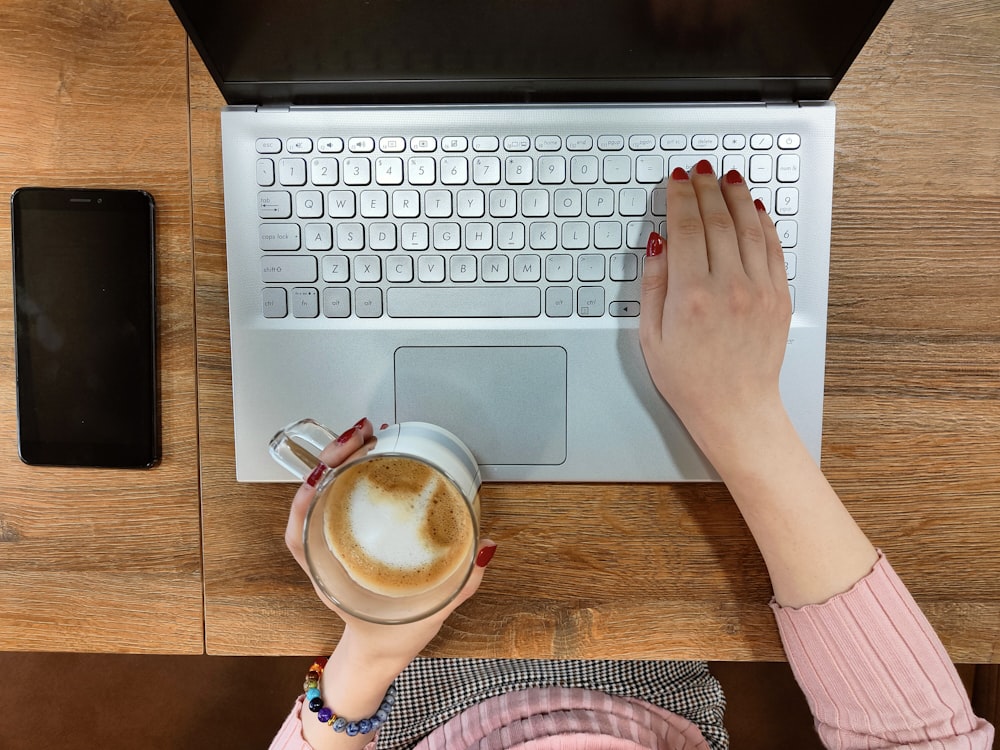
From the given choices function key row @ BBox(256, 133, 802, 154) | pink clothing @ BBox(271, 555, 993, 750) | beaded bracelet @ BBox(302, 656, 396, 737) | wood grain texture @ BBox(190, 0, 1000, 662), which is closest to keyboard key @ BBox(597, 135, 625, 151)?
function key row @ BBox(256, 133, 802, 154)

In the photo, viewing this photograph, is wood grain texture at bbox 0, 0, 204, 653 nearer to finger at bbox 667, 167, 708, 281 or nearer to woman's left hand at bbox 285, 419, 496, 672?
woman's left hand at bbox 285, 419, 496, 672

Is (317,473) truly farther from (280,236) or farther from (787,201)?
(787,201)

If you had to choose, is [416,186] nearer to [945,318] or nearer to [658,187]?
[658,187]

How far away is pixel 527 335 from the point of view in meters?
0.59

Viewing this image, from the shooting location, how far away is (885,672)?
22.9 inches

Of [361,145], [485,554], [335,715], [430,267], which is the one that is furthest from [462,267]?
[335,715]

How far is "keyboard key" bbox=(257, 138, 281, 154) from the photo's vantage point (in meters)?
0.58

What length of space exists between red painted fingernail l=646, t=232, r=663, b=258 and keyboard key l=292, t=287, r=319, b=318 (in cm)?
29

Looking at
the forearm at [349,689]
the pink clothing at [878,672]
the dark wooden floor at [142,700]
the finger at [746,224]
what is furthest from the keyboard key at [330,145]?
the dark wooden floor at [142,700]

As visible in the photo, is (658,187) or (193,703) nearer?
(658,187)

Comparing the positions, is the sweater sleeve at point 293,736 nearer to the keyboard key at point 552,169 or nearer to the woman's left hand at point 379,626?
the woman's left hand at point 379,626

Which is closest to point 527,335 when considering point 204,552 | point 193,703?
point 204,552

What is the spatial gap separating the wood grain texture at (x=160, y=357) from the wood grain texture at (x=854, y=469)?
0.07 ft

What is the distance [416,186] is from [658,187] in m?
0.21
